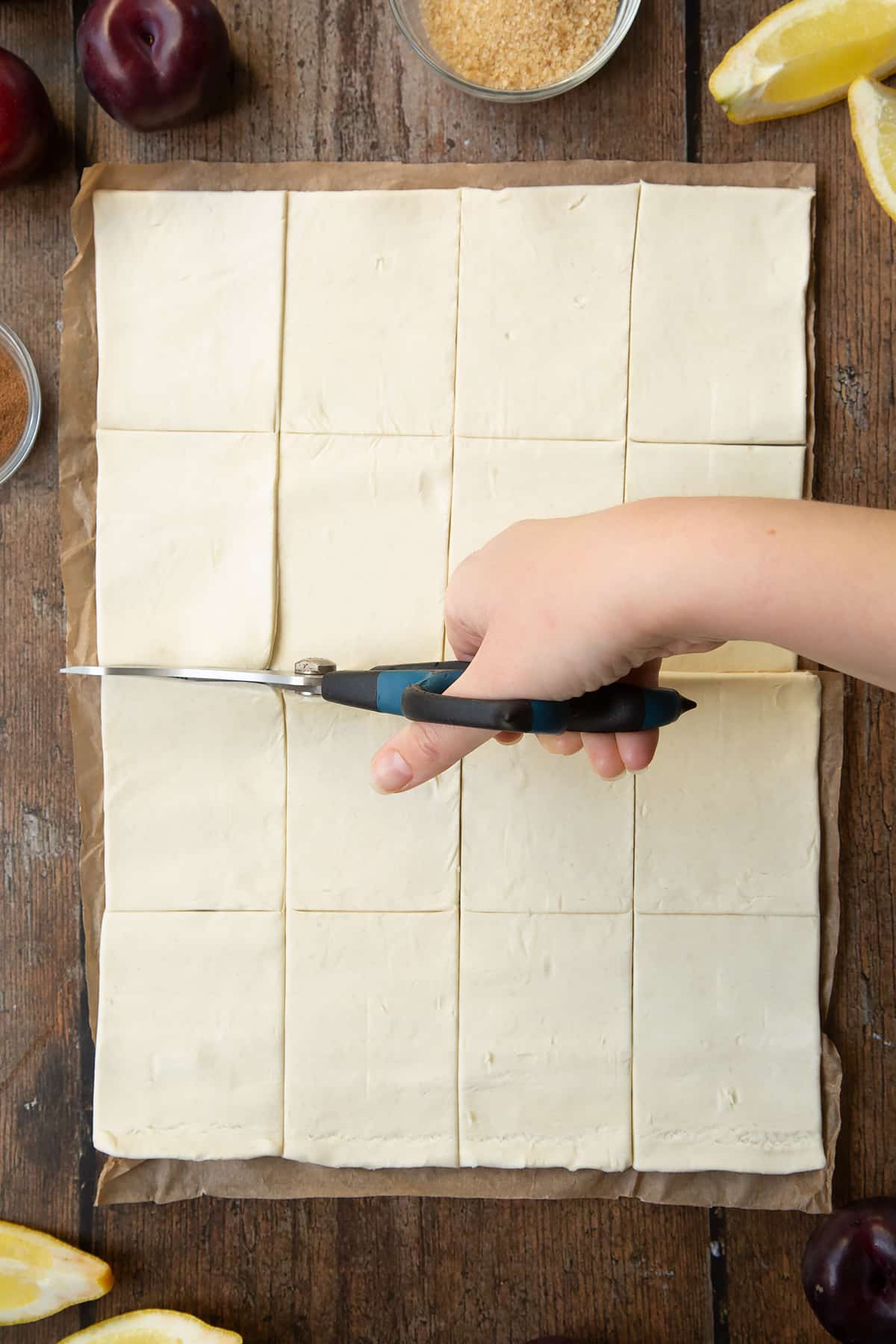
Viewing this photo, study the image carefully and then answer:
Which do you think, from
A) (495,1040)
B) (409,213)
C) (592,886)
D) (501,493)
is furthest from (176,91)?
(495,1040)

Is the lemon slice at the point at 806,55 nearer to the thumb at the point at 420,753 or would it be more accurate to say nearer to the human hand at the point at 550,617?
the human hand at the point at 550,617

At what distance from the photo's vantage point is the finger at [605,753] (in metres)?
0.89

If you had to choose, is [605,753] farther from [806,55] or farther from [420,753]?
[806,55]

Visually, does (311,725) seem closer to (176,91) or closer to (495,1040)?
(495,1040)

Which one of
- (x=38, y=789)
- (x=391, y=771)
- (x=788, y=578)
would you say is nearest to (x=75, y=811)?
(x=38, y=789)

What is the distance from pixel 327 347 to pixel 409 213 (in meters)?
0.18

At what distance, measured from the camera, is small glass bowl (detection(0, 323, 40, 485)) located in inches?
42.3

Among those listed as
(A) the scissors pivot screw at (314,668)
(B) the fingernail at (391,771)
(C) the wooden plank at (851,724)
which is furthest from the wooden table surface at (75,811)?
(B) the fingernail at (391,771)

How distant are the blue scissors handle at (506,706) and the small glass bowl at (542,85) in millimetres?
657

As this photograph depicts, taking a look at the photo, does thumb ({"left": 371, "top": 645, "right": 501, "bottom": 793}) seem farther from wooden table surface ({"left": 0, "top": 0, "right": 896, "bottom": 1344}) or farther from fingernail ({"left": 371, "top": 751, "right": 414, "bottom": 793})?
wooden table surface ({"left": 0, "top": 0, "right": 896, "bottom": 1344})

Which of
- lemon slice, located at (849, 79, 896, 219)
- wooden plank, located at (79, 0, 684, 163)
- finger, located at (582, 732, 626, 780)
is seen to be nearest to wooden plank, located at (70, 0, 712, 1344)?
wooden plank, located at (79, 0, 684, 163)

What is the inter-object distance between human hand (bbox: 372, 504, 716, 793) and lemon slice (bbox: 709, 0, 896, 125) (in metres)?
0.63

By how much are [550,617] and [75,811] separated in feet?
2.25

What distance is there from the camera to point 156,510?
3.47 ft
